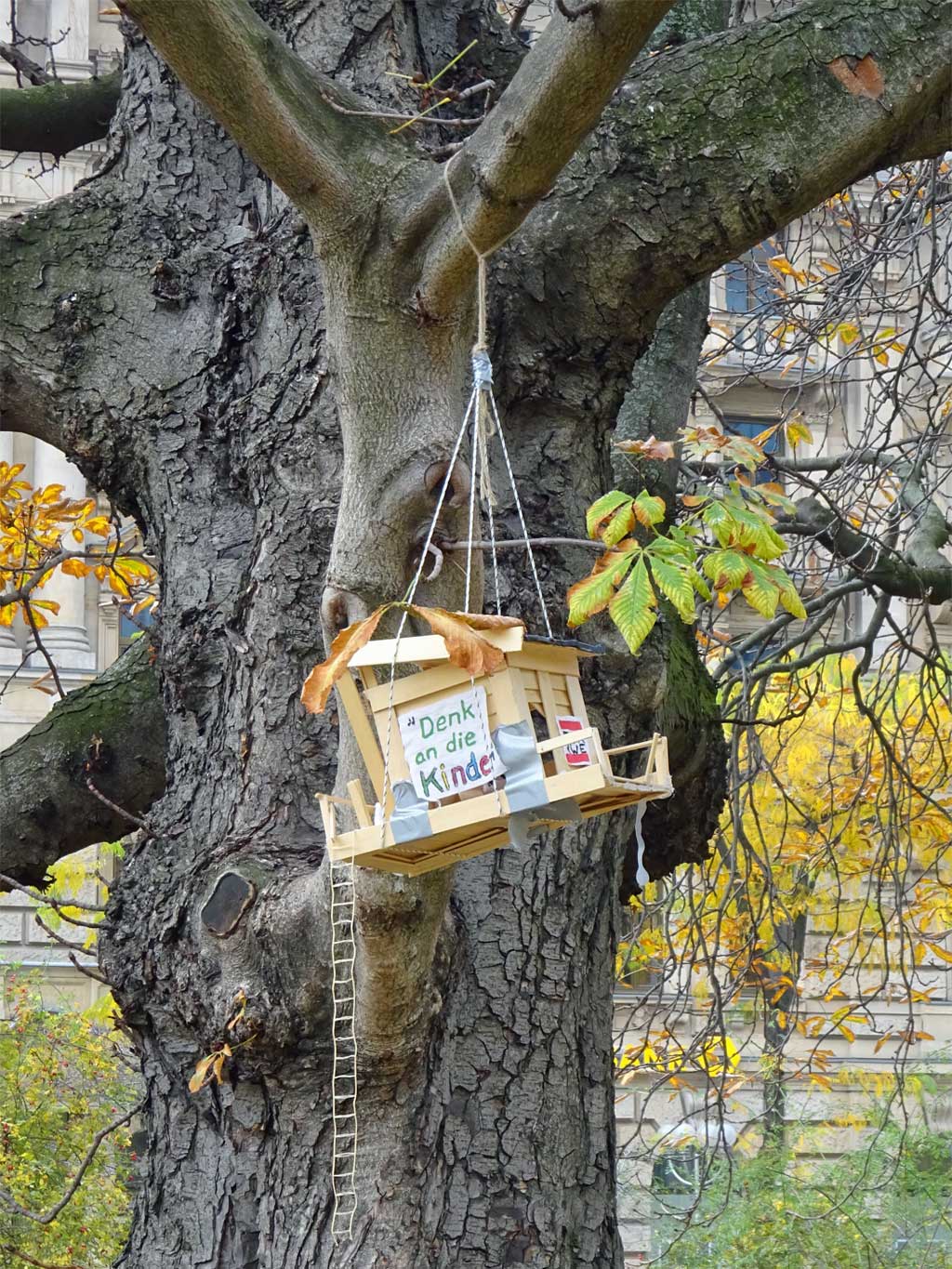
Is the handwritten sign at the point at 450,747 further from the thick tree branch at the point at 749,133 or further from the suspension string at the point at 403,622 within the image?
the thick tree branch at the point at 749,133

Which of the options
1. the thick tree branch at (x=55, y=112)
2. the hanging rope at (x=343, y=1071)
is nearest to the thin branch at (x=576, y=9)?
the hanging rope at (x=343, y=1071)

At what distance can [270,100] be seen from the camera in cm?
237

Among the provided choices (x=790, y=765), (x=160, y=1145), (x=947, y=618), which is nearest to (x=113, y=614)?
(x=790, y=765)

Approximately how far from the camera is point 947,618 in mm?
16531

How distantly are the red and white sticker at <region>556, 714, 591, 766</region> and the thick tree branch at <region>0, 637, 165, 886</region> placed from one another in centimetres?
187

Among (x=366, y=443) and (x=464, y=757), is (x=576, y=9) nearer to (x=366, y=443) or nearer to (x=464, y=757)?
(x=366, y=443)

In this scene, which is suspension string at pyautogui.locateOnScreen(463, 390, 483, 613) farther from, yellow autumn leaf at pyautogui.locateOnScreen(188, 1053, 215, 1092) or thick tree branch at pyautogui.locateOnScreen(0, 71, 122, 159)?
thick tree branch at pyautogui.locateOnScreen(0, 71, 122, 159)

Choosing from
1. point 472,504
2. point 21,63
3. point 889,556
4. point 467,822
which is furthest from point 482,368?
point 889,556

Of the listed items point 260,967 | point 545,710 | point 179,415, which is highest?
point 179,415

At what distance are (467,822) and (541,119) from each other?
3.29 ft

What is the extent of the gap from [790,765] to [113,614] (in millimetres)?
7556

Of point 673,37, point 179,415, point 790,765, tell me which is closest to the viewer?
point 179,415

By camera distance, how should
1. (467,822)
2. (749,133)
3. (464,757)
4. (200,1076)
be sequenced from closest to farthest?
(467,822) → (464,757) → (200,1076) → (749,133)

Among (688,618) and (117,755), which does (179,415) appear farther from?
(688,618)
